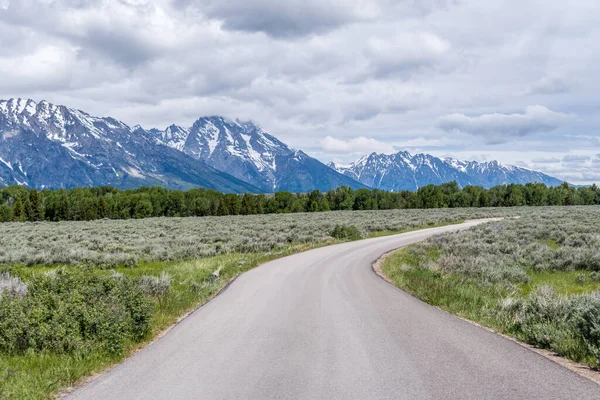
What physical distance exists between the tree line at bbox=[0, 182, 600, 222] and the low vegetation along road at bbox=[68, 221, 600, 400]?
328 feet

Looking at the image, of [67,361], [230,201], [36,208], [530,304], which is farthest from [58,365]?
[230,201]

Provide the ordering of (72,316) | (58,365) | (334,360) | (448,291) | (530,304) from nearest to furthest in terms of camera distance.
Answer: (58,365), (334,360), (72,316), (530,304), (448,291)

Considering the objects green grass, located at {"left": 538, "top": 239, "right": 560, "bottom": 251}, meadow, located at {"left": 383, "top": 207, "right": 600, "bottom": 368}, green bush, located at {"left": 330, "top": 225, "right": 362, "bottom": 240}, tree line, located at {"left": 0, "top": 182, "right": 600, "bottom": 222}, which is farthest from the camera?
tree line, located at {"left": 0, "top": 182, "right": 600, "bottom": 222}

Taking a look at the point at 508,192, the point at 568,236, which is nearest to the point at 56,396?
the point at 568,236

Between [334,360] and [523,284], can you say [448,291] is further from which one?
[334,360]

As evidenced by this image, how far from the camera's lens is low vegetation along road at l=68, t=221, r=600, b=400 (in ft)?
19.1

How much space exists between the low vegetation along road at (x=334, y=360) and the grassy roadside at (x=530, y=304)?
0.59m

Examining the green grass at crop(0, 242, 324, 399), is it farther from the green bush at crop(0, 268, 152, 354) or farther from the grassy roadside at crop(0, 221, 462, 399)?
the green bush at crop(0, 268, 152, 354)

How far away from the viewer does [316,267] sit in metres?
21.4

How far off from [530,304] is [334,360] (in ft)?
18.1

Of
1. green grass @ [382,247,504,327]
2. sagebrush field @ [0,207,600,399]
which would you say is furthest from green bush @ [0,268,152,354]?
green grass @ [382,247,504,327]

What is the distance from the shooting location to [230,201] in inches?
4545

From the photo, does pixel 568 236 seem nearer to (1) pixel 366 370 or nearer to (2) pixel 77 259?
(1) pixel 366 370

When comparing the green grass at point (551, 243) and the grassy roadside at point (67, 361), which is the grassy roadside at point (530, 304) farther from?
the green grass at point (551, 243)
